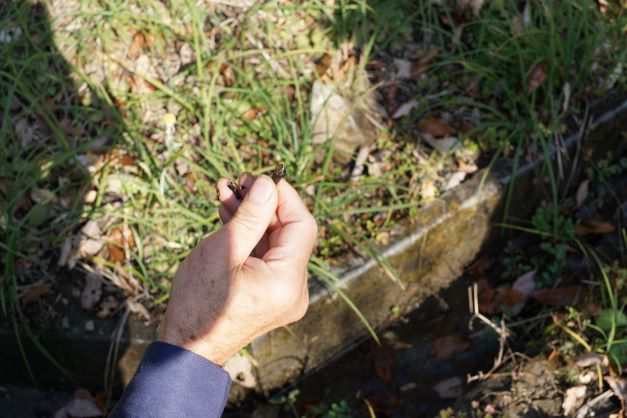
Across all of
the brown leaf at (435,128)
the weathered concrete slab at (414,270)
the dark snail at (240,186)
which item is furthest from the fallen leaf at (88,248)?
the brown leaf at (435,128)

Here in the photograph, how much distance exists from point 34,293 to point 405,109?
6.61 ft

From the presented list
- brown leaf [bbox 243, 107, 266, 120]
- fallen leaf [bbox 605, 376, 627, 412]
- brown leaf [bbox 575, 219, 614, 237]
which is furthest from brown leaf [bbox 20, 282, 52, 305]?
brown leaf [bbox 575, 219, 614, 237]

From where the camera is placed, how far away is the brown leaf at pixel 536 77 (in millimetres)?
3410

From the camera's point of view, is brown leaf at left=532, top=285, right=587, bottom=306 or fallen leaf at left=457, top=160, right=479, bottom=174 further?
fallen leaf at left=457, top=160, right=479, bottom=174

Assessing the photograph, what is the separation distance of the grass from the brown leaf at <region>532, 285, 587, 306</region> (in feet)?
1.90

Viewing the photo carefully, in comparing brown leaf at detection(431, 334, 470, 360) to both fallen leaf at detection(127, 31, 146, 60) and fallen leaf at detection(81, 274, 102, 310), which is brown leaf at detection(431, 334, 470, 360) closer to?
fallen leaf at detection(81, 274, 102, 310)

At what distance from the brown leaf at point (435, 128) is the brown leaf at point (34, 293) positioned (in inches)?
77.5

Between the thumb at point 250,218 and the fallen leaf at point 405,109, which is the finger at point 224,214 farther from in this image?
the fallen leaf at point 405,109

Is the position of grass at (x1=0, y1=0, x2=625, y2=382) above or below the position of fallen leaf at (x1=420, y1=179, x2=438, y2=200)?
above

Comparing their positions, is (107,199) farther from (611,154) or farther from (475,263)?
(611,154)

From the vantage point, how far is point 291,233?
1.95 m

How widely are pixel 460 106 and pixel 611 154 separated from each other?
949 millimetres

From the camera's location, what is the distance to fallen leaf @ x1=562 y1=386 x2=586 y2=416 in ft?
8.99

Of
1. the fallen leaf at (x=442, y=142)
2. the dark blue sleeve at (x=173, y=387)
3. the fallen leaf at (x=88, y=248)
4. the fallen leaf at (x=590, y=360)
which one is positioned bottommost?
the fallen leaf at (x=590, y=360)
